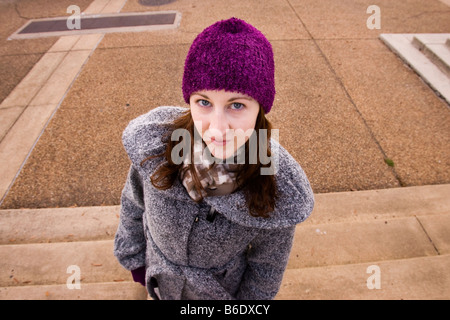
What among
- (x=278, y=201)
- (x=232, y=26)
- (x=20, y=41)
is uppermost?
(x=232, y=26)

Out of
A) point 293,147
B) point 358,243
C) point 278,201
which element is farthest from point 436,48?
point 278,201

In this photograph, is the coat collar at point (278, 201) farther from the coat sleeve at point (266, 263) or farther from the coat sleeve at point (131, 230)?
the coat sleeve at point (131, 230)

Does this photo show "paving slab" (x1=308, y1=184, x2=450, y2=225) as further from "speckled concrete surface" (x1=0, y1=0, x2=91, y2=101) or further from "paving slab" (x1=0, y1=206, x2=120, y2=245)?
"speckled concrete surface" (x1=0, y1=0, x2=91, y2=101)

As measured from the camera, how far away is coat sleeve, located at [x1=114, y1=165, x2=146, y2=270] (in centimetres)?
146

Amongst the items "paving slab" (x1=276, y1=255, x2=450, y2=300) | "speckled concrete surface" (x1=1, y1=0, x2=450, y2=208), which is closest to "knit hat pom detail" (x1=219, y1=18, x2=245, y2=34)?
"paving slab" (x1=276, y1=255, x2=450, y2=300)

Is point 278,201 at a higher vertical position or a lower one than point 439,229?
higher

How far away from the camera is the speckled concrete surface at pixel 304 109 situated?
3.19 metres

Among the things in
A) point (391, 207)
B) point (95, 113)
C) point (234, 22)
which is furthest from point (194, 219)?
point (95, 113)

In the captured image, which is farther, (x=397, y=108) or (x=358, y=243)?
(x=397, y=108)

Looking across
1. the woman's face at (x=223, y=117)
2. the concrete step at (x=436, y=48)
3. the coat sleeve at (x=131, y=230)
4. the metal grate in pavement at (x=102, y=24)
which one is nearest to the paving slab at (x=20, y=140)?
the coat sleeve at (x=131, y=230)

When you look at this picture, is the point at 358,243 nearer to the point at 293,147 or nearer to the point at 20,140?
the point at 293,147

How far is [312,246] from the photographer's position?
251 centimetres

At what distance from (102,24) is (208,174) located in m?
6.10

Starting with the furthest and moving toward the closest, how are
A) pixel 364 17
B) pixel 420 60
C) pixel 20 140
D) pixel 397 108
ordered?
pixel 364 17
pixel 420 60
pixel 397 108
pixel 20 140
